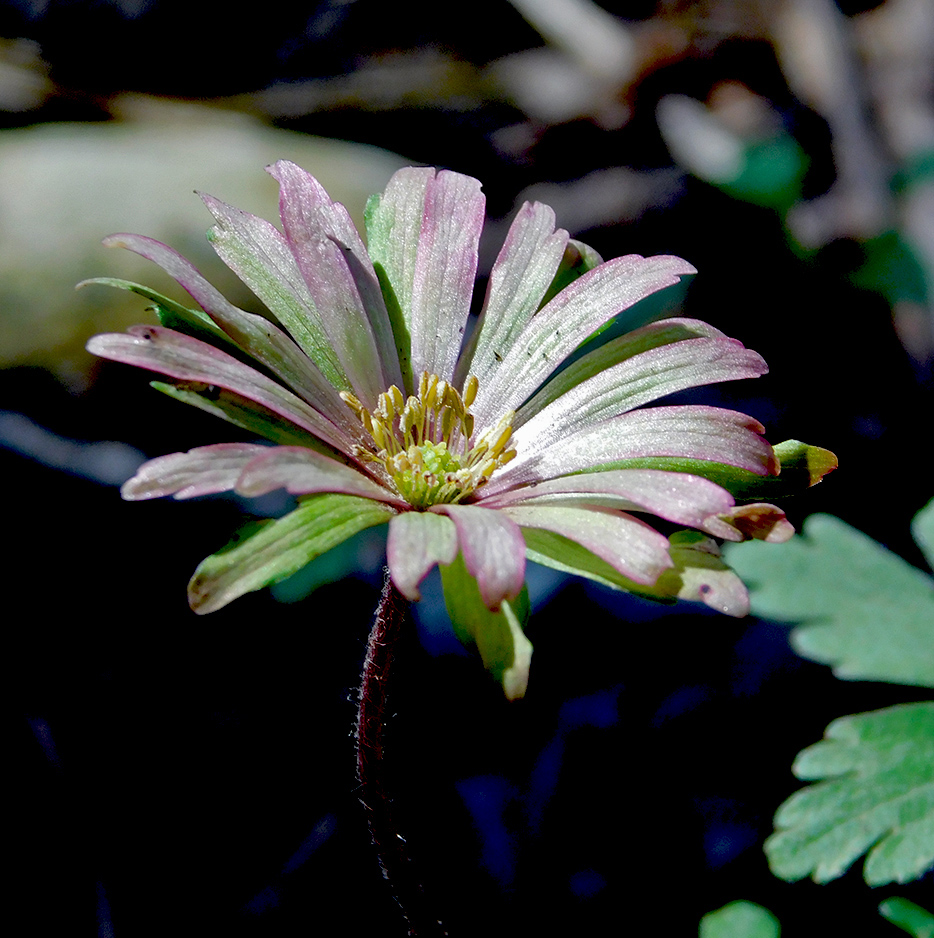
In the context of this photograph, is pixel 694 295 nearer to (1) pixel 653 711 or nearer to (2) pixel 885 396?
(2) pixel 885 396

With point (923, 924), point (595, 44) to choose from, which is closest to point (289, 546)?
point (923, 924)

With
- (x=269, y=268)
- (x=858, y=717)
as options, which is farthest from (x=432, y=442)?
(x=858, y=717)

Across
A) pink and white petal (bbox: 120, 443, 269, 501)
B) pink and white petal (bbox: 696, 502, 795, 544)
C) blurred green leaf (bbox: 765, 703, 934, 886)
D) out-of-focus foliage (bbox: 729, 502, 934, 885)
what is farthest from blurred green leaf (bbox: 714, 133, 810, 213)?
pink and white petal (bbox: 120, 443, 269, 501)

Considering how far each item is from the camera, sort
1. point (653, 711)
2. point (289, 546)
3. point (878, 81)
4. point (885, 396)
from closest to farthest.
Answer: point (289, 546) < point (653, 711) < point (885, 396) < point (878, 81)

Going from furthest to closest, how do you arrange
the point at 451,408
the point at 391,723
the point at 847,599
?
the point at 391,723, the point at 847,599, the point at 451,408

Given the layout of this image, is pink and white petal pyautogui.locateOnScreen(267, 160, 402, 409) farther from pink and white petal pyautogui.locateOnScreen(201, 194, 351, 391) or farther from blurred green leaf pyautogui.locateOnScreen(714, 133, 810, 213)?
blurred green leaf pyautogui.locateOnScreen(714, 133, 810, 213)

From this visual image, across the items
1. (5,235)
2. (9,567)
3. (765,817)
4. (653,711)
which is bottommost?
(765,817)

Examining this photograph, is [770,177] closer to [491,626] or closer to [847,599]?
[847,599]
